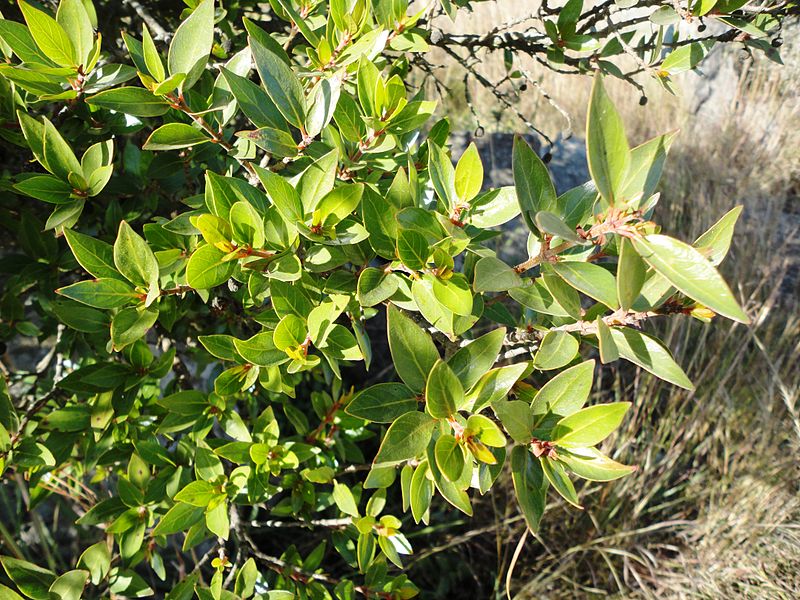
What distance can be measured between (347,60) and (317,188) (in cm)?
20

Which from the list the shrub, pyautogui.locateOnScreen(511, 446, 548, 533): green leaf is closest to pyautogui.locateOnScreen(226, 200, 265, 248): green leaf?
the shrub

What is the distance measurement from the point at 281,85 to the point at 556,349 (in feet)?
1.27

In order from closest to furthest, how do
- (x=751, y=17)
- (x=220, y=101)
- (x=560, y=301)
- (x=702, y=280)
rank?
(x=702, y=280) → (x=560, y=301) → (x=220, y=101) → (x=751, y=17)

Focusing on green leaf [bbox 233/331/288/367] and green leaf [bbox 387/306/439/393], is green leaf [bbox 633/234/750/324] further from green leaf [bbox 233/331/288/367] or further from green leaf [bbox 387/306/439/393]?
green leaf [bbox 233/331/288/367]

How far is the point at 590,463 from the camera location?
56 centimetres

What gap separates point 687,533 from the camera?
6.02 feet

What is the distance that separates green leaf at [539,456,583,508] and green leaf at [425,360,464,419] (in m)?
0.10

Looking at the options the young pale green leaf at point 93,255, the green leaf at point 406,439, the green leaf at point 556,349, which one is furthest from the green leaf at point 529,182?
the young pale green leaf at point 93,255

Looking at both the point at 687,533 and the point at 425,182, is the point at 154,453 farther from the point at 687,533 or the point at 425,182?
the point at 687,533

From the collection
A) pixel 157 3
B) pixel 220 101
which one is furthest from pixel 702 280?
pixel 157 3

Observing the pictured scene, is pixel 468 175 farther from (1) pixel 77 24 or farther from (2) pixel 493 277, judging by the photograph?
(1) pixel 77 24

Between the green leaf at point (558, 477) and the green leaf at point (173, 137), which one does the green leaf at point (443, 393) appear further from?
the green leaf at point (173, 137)

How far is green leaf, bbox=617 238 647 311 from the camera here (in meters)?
0.44

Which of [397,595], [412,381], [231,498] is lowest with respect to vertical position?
[397,595]
